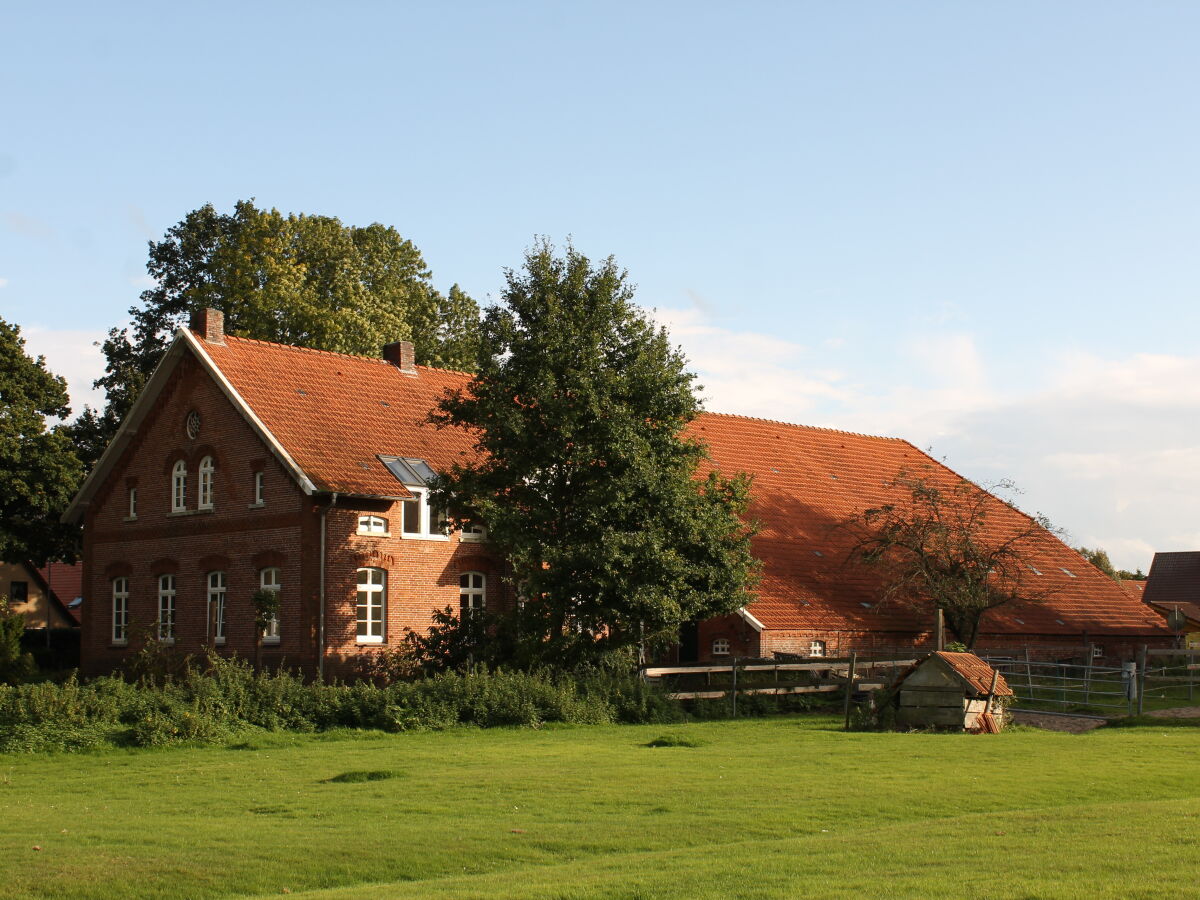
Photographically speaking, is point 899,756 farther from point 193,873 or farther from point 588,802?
point 193,873

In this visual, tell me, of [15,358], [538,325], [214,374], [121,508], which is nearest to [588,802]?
[538,325]

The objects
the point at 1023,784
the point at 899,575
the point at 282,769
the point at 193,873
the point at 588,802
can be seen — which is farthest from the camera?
the point at 899,575

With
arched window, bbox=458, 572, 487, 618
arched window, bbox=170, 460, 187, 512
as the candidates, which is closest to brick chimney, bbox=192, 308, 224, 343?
arched window, bbox=170, 460, 187, 512

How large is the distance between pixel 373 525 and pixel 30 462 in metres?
15.2

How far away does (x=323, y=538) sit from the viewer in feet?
98.8

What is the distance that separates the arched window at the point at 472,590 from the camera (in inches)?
1294

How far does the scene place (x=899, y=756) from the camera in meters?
18.3

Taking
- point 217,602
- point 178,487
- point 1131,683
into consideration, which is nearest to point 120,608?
point 178,487

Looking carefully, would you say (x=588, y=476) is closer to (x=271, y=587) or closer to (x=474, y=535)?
(x=474, y=535)

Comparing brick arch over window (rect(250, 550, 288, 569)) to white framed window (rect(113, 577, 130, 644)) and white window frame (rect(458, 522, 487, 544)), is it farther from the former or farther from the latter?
white framed window (rect(113, 577, 130, 644))

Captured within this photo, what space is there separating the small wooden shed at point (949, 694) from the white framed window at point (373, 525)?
1317 centimetres

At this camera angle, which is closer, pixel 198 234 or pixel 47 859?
pixel 47 859

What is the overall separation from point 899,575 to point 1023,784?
2061 centimetres

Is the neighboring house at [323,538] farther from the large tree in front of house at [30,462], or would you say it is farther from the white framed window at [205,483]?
the large tree in front of house at [30,462]
